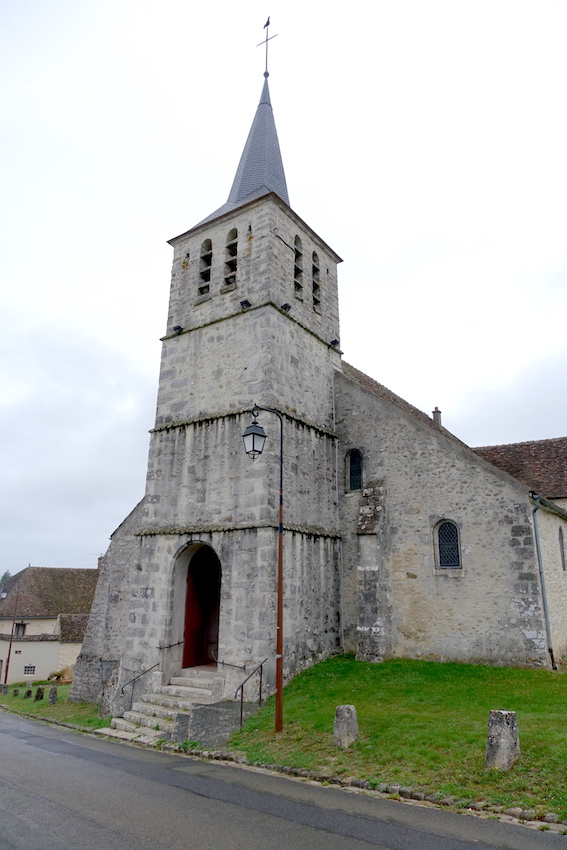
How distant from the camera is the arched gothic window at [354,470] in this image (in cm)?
1655

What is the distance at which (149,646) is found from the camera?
1413cm

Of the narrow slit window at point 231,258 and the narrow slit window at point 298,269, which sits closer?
the narrow slit window at point 231,258

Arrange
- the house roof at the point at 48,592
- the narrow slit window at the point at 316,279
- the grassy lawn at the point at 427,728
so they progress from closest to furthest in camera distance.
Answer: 1. the grassy lawn at the point at 427,728
2. the narrow slit window at the point at 316,279
3. the house roof at the point at 48,592

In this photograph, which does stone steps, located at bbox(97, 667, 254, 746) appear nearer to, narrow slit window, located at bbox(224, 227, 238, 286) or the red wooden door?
the red wooden door

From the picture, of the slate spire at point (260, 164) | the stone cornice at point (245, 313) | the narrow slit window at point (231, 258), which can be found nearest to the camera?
the stone cornice at point (245, 313)

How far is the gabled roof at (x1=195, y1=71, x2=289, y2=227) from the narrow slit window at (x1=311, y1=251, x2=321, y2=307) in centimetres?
221

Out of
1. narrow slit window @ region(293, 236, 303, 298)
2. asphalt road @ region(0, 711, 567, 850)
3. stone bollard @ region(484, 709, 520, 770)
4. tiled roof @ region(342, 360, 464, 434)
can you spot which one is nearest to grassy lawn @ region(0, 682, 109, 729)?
asphalt road @ region(0, 711, 567, 850)

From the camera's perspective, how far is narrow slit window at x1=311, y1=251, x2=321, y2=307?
719 inches

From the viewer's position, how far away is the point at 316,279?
1862 cm

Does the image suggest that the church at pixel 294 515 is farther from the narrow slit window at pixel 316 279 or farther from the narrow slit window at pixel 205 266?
the narrow slit window at pixel 316 279

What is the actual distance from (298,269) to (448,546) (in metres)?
9.83

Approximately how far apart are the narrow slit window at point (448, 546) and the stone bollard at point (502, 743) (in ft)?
22.7

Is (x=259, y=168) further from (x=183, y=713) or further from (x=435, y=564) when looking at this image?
(x=183, y=713)

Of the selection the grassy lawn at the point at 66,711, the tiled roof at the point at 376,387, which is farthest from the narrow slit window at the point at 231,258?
the grassy lawn at the point at 66,711
